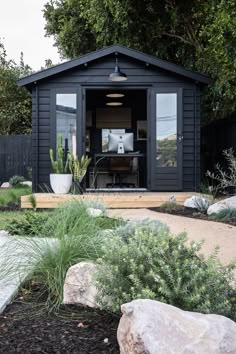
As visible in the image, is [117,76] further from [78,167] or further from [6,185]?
[6,185]

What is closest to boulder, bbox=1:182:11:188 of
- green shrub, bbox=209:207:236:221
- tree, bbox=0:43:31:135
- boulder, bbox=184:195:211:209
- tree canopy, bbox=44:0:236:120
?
tree canopy, bbox=44:0:236:120

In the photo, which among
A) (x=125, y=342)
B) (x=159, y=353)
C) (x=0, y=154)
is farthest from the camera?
(x=0, y=154)

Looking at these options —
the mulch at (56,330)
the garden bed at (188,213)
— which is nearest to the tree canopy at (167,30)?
the garden bed at (188,213)

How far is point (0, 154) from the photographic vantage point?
13.7 meters

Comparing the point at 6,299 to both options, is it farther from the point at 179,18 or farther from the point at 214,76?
the point at 179,18

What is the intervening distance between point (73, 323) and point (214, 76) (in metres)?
9.02

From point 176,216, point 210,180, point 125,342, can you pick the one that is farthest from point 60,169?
point 125,342

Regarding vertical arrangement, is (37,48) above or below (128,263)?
above

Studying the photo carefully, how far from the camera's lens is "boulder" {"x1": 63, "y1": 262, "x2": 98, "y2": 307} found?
8.36ft

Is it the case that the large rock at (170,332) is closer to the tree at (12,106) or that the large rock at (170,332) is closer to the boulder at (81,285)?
the boulder at (81,285)

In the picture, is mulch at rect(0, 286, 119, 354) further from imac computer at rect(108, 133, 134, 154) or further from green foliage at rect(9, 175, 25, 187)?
green foliage at rect(9, 175, 25, 187)

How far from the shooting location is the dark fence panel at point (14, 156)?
44.6 ft

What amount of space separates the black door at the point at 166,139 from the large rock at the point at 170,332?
6.85 meters

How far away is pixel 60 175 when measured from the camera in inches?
322
